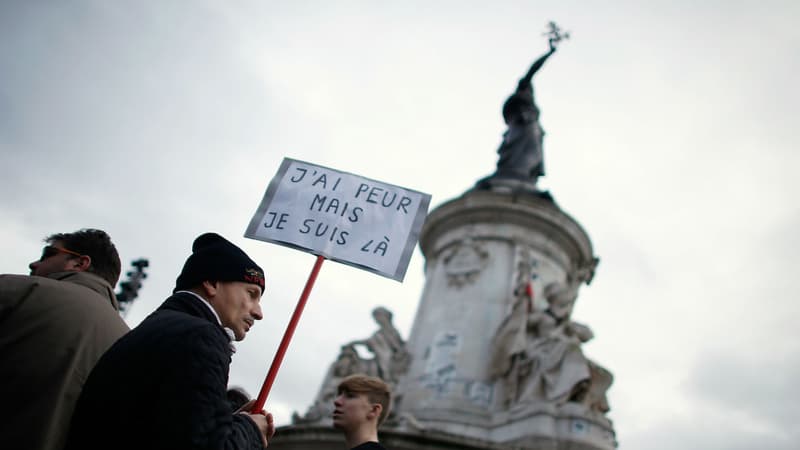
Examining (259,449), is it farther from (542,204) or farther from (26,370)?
(542,204)

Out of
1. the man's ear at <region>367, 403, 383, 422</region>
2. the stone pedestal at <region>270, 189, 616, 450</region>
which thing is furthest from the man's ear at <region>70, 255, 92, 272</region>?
the stone pedestal at <region>270, 189, 616, 450</region>

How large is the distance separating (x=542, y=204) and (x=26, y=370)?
33.7 feet

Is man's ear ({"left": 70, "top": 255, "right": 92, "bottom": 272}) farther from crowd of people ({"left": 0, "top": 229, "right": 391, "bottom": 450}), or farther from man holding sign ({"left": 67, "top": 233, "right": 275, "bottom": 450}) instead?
man holding sign ({"left": 67, "top": 233, "right": 275, "bottom": 450})

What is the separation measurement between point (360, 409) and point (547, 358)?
19.4ft

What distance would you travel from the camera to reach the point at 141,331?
187 centimetres

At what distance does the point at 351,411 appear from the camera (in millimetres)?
3201

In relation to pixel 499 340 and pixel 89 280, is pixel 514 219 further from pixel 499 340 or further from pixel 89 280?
pixel 89 280

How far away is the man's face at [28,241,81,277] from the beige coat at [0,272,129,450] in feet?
0.86

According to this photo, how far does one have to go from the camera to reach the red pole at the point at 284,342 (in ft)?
8.17

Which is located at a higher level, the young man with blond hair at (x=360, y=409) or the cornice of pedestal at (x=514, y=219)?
the cornice of pedestal at (x=514, y=219)

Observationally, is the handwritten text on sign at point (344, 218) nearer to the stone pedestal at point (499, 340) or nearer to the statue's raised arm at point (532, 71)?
the stone pedestal at point (499, 340)

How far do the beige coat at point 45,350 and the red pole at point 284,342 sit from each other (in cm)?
61

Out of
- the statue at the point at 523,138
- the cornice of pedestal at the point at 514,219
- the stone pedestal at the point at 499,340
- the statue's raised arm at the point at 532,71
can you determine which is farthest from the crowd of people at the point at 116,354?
the statue's raised arm at the point at 532,71

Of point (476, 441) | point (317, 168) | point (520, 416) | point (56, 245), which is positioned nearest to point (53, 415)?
point (56, 245)
